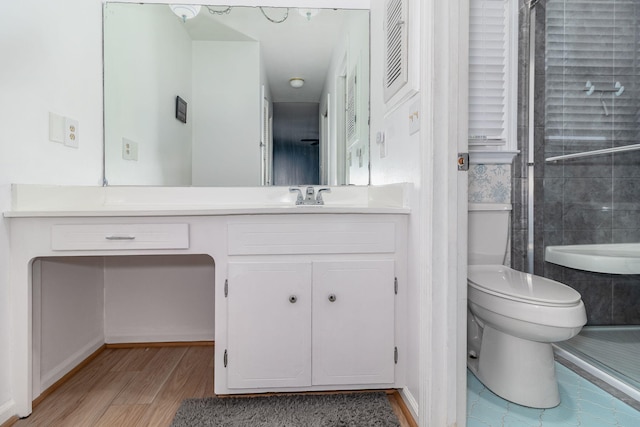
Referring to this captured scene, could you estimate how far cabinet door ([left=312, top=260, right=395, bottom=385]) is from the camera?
4.65 ft

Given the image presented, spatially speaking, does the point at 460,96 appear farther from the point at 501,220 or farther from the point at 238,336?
the point at 238,336

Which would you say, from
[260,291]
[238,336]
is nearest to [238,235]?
[260,291]

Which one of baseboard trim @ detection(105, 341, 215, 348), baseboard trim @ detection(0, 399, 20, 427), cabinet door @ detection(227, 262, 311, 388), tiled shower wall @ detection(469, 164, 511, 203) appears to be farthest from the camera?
baseboard trim @ detection(105, 341, 215, 348)

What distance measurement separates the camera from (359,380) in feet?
4.68

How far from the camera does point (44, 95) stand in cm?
145

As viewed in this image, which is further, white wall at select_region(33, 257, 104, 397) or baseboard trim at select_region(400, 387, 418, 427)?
white wall at select_region(33, 257, 104, 397)

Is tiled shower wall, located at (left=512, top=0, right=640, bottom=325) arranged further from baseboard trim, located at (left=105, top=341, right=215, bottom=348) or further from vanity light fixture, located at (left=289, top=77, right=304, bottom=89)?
baseboard trim, located at (left=105, top=341, right=215, bottom=348)

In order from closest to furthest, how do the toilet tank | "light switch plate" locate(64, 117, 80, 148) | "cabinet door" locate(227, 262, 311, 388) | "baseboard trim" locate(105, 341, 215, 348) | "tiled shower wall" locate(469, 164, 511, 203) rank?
"cabinet door" locate(227, 262, 311, 388) → "light switch plate" locate(64, 117, 80, 148) → the toilet tank → "tiled shower wall" locate(469, 164, 511, 203) → "baseboard trim" locate(105, 341, 215, 348)

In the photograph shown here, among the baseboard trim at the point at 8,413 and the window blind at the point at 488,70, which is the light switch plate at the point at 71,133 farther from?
the window blind at the point at 488,70

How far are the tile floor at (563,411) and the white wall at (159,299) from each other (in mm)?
1372

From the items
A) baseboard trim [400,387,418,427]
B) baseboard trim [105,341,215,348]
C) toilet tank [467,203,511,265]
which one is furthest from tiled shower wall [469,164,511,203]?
baseboard trim [105,341,215,348]

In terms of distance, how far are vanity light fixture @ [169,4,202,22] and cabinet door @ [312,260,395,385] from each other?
150 centimetres

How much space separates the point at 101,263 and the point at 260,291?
1113mm

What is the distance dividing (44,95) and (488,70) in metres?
2.03
